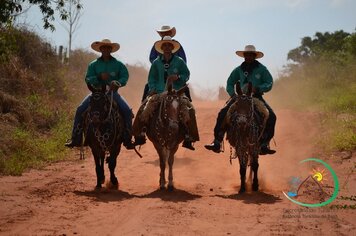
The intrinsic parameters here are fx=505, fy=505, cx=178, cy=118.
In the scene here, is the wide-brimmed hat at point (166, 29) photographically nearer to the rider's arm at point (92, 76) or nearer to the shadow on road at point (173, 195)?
the rider's arm at point (92, 76)

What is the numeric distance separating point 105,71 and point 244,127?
3.33 metres

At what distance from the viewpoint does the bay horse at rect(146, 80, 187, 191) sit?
33.2 ft

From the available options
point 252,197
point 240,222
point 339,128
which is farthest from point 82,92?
point 240,222

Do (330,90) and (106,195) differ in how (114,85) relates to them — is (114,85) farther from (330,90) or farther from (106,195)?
(330,90)

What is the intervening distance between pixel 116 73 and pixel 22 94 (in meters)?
8.65

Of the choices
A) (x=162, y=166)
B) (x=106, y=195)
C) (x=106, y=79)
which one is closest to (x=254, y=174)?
(x=162, y=166)

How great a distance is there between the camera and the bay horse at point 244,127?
399 inches

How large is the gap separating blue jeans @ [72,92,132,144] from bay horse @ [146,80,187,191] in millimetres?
510

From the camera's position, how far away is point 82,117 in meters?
10.6

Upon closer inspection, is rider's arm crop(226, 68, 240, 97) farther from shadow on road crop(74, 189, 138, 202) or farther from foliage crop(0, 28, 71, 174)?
foliage crop(0, 28, 71, 174)

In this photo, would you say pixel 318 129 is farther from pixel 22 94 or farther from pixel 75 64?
pixel 75 64

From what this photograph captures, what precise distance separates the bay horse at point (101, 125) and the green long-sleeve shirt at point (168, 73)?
1.15 metres

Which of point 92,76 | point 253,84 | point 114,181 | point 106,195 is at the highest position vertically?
point 92,76

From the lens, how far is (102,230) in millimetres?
7008
